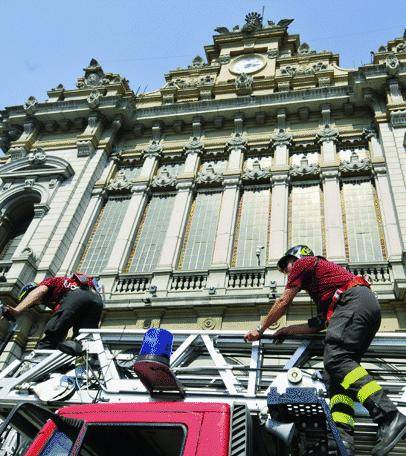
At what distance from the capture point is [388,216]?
1314cm

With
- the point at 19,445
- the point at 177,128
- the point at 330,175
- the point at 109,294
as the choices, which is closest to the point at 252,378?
the point at 19,445

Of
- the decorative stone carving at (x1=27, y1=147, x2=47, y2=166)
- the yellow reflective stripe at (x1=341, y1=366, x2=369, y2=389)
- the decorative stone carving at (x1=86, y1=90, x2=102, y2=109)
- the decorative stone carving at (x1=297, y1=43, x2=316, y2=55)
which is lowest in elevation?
the yellow reflective stripe at (x1=341, y1=366, x2=369, y2=389)

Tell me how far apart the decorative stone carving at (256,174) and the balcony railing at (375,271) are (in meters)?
4.80

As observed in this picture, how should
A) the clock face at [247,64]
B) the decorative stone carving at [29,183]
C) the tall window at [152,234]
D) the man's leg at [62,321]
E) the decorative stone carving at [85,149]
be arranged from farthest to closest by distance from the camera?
the clock face at [247,64] < the decorative stone carving at [85,149] < the decorative stone carving at [29,183] < the tall window at [152,234] < the man's leg at [62,321]

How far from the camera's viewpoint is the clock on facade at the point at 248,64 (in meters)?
21.7

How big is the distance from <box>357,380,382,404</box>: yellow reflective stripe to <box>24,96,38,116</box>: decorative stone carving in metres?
18.6

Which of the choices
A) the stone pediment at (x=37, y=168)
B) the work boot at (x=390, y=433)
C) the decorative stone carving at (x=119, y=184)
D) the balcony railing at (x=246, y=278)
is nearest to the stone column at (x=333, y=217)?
the balcony railing at (x=246, y=278)

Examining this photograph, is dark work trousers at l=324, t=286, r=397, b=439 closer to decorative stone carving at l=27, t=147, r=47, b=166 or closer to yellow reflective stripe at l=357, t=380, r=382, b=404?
yellow reflective stripe at l=357, t=380, r=382, b=404

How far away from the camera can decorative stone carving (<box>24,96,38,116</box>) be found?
64.2 ft

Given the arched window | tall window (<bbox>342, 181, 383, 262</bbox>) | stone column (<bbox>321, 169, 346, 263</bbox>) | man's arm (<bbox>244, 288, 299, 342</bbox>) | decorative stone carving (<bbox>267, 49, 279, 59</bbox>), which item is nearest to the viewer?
man's arm (<bbox>244, 288, 299, 342</bbox>)

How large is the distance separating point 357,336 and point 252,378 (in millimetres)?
1144

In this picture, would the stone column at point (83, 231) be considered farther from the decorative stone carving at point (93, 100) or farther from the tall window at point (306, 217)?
the tall window at point (306, 217)

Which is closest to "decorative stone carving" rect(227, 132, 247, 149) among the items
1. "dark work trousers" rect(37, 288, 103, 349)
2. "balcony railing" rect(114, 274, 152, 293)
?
"balcony railing" rect(114, 274, 152, 293)

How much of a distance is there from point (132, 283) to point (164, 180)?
4.54 metres
